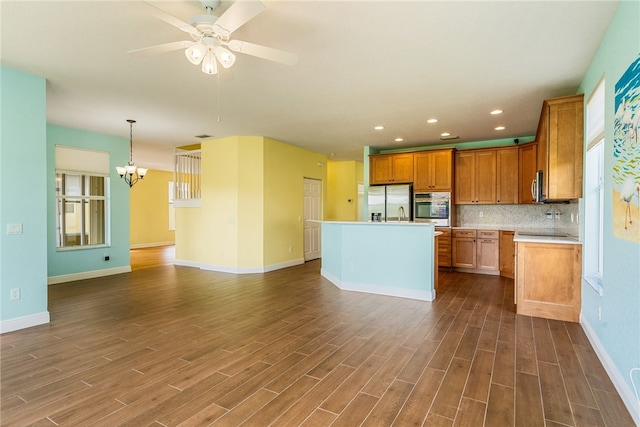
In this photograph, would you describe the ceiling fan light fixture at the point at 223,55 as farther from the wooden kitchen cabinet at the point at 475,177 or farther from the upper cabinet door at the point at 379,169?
the wooden kitchen cabinet at the point at 475,177

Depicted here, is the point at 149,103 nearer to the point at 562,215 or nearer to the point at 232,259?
the point at 232,259

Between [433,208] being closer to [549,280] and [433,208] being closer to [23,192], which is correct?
[549,280]

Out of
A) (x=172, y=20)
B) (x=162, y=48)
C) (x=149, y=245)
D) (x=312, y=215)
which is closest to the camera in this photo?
(x=172, y=20)

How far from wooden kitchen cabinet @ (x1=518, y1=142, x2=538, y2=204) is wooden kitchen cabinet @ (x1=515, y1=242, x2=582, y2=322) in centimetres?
244

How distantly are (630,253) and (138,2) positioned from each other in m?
3.74

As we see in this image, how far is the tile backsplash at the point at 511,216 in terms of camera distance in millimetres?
6273

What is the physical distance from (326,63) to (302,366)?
2.84m

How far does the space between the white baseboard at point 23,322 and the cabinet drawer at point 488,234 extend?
6890 mm

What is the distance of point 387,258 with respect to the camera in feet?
16.1

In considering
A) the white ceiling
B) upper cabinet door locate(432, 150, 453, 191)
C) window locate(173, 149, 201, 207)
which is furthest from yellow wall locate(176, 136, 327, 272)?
upper cabinet door locate(432, 150, 453, 191)

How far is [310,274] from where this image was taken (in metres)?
6.50

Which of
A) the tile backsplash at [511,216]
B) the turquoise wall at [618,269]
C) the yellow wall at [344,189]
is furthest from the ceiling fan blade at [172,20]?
the yellow wall at [344,189]

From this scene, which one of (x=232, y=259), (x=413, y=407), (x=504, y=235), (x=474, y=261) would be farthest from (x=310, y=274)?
(x=413, y=407)

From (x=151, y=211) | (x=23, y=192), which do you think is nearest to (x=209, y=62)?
(x=23, y=192)
